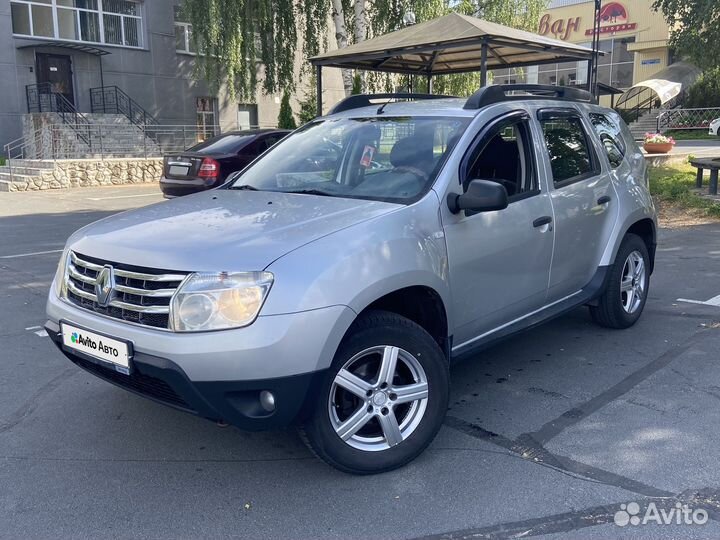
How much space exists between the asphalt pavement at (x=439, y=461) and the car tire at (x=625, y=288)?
9.4 inches

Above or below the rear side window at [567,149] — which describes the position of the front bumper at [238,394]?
below

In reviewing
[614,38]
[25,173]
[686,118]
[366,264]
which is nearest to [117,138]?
[25,173]

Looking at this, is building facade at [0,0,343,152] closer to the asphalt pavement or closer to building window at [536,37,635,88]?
the asphalt pavement

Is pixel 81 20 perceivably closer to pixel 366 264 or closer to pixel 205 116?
pixel 205 116

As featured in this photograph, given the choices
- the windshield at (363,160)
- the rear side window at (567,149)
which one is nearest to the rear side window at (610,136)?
the rear side window at (567,149)

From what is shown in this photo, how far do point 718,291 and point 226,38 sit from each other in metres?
17.4

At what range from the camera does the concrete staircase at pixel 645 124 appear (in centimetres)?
3712

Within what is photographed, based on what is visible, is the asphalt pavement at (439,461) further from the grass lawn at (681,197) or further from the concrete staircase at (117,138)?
A: the concrete staircase at (117,138)

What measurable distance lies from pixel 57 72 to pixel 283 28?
9053 mm

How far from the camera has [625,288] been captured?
5.39m

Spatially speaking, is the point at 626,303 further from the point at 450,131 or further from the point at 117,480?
the point at 117,480

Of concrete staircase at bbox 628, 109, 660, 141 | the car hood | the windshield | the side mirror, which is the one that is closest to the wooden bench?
the windshield

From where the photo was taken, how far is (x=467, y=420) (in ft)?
12.7

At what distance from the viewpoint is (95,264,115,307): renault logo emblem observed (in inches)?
122
